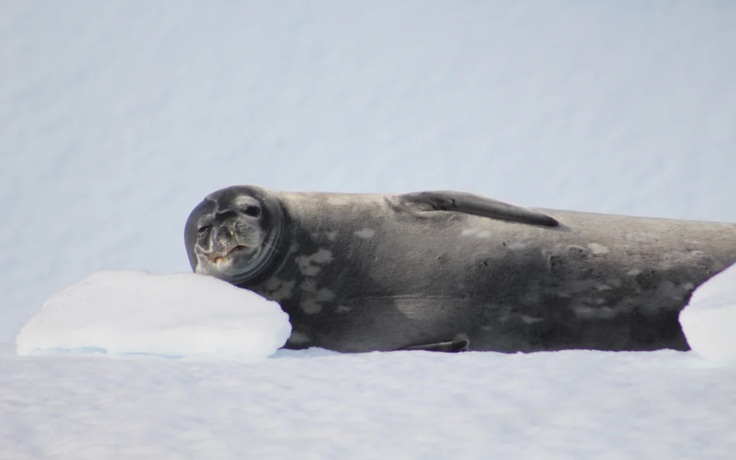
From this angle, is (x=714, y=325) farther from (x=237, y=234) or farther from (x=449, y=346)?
(x=237, y=234)

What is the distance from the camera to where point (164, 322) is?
3.32m

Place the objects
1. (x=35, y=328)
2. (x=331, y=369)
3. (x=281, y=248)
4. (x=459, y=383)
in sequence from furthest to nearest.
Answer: (x=281, y=248) → (x=35, y=328) → (x=331, y=369) → (x=459, y=383)

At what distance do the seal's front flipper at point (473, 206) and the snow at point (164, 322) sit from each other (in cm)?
82

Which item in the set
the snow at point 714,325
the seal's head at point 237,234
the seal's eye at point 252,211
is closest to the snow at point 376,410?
the snow at point 714,325

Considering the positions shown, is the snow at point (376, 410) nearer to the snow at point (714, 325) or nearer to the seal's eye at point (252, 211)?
the snow at point (714, 325)

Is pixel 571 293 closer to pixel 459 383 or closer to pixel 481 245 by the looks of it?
pixel 481 245

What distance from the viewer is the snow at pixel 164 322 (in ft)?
10.7

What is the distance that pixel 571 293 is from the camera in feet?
11.2

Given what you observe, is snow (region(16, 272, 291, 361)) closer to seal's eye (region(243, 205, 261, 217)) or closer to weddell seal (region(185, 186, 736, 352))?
weddell seal (region(185, 186, 736, 352))

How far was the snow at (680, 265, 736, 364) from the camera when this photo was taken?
2.65m

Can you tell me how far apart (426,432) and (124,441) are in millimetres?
637

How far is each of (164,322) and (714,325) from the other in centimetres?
201

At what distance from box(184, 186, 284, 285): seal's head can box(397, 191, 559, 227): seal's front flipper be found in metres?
0.61

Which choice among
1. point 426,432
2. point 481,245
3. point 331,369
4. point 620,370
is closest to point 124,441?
point 426,432
